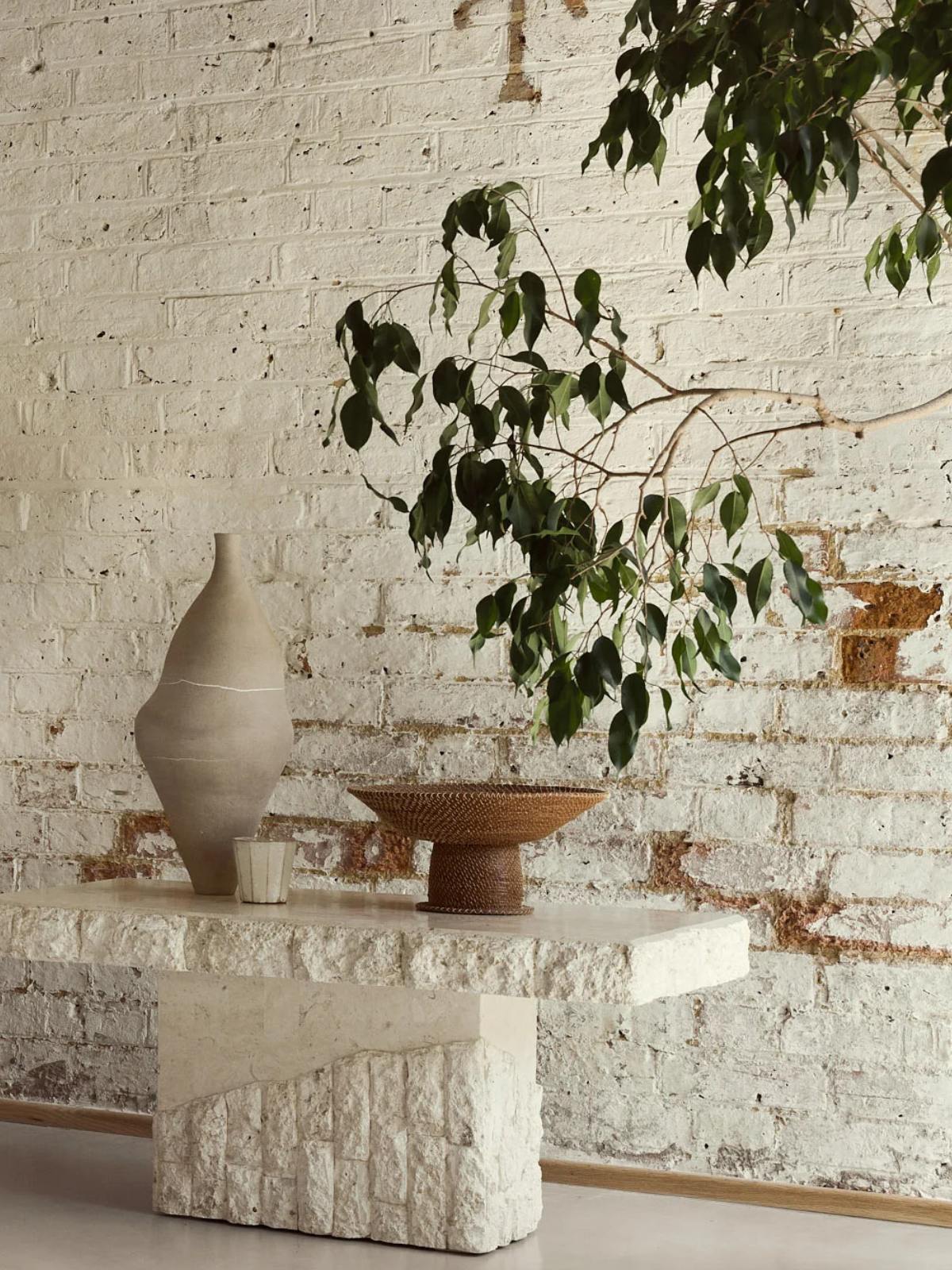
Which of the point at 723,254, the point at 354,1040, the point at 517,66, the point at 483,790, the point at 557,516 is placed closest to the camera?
the point at 723,254

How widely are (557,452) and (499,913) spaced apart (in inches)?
35.5

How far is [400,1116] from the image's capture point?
8.05 ft

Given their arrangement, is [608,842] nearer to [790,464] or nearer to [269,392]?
[790,464]

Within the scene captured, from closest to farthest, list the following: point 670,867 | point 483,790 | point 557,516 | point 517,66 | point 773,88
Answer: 1. point 773,88
2. point 557,516
3. point 483,790
4. point 670,867
5. point 517,66

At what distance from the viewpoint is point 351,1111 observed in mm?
2490

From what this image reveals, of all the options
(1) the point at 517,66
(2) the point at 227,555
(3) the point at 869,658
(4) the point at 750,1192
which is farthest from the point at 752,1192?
(1) the point at 517,66

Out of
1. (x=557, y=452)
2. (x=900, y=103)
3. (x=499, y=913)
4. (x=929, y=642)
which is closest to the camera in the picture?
(x=900, y=103)

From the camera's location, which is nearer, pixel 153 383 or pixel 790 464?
pixel 790 464

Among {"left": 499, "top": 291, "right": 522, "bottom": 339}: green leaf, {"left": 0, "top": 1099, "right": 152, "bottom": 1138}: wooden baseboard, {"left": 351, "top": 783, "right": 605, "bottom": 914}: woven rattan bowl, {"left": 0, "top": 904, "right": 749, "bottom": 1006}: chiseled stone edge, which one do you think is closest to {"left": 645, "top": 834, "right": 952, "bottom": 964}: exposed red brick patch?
{"left": 0, "top": 904, "right": 749, "bottom": 1006}: chiseled stone edge

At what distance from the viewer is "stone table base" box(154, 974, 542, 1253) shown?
2.42 meters

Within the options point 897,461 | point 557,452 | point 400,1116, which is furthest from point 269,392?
point 400,1116

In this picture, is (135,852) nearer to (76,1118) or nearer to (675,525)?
(76,1118)

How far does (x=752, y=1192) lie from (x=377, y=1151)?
28.7 inches

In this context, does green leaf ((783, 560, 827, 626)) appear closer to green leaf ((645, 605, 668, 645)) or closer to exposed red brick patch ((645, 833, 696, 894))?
green leaf ((645, 605, 668, 645))
